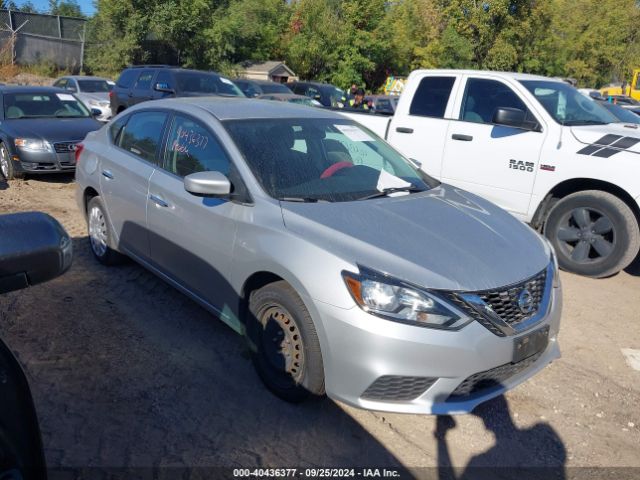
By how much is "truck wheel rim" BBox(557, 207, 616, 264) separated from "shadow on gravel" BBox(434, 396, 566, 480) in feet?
9.48

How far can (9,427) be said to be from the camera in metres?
1.41

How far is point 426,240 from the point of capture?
10.2ft

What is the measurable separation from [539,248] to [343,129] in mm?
1743

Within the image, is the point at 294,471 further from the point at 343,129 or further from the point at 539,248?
the point at 343,129

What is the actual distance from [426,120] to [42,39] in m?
28.8

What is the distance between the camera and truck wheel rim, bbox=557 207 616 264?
553cm

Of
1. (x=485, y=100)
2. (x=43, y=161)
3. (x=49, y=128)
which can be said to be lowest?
(x=43, y=161)

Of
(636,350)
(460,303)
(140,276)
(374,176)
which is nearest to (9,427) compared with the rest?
(460,303)

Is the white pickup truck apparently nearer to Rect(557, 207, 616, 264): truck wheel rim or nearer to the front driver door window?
Rect(557, 207, 616, 264): truck wheel rim

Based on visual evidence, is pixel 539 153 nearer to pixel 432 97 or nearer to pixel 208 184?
pixel 432 97

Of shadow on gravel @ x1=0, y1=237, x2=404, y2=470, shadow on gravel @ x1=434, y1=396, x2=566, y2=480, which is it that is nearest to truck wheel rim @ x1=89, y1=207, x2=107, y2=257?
shadow on gravel @ x1=0, y1=237, x2=404, y2=470

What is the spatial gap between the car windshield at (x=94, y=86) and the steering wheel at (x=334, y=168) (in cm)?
1515

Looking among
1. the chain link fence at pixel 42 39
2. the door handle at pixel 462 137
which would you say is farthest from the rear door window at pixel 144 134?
the chain link fence at pixel 42 39

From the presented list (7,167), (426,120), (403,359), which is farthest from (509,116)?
(7,167)
